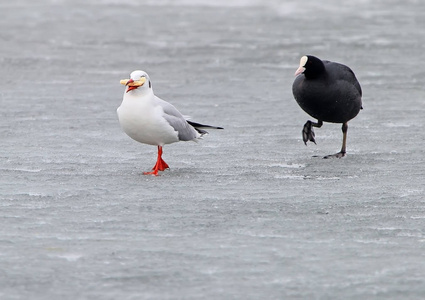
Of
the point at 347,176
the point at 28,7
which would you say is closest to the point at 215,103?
the point at 347,176

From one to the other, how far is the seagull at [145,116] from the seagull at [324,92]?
165 centimetres

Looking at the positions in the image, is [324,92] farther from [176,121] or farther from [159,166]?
[159,166]

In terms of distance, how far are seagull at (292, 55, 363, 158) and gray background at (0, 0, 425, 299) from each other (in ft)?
1.18

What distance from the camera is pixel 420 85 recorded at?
13.6 meters

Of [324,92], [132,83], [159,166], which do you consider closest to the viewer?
[132,83]

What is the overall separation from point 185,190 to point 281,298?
8.77ft

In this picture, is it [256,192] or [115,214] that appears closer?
[115,214]

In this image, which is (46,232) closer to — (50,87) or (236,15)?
(50,87)

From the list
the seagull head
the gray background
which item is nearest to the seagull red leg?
the gray background

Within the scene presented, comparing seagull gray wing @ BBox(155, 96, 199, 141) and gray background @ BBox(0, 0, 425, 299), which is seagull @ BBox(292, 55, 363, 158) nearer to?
gray background @ BBox(0, 0, 425, 299)

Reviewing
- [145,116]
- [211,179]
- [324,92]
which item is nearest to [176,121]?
[145,116]

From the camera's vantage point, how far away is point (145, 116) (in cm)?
837

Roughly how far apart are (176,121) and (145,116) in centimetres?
39

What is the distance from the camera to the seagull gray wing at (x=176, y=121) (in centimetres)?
860
